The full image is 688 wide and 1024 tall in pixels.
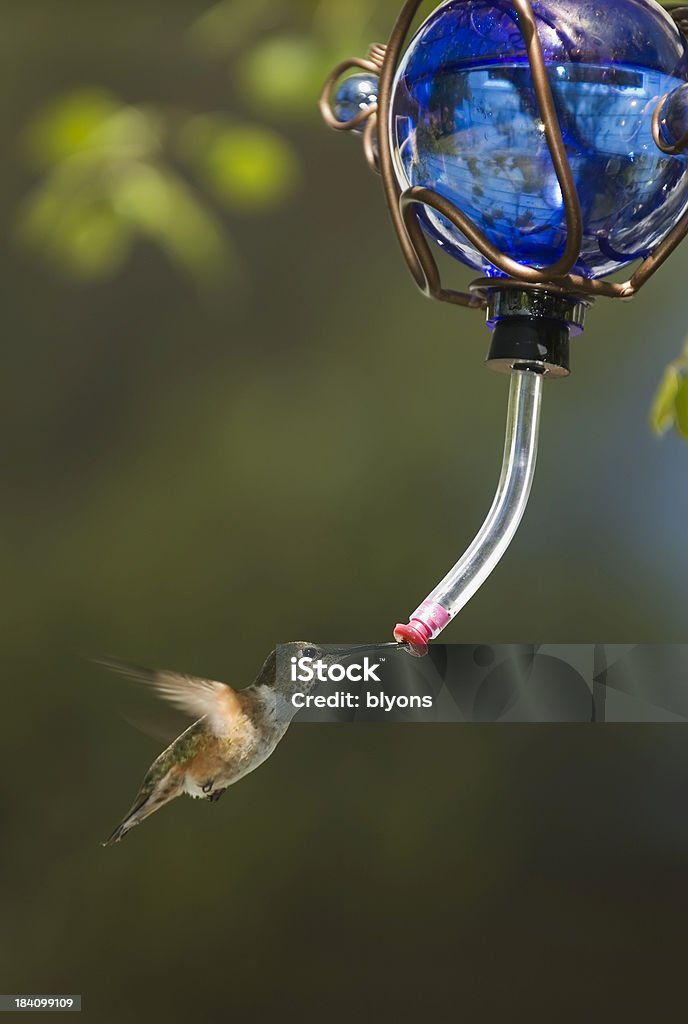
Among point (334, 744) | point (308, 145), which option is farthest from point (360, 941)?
point (308, 145)

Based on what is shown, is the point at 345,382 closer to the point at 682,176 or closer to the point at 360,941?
the point at 360,941

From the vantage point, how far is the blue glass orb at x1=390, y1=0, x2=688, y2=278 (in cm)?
32

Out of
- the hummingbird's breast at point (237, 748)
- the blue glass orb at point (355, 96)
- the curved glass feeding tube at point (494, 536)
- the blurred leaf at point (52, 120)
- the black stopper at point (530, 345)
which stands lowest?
the curved glass feeding tube at point (494, 536)

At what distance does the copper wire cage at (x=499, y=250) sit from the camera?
0.30 m

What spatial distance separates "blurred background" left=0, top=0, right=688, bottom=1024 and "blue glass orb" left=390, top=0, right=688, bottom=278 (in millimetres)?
1577

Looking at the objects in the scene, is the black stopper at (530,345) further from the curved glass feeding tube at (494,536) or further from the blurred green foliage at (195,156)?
the blurred green foliage at (195,156)

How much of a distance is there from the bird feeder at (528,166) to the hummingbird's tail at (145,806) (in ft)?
4.63

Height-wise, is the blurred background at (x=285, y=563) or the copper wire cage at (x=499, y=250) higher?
the blurred background at (x=285, y=563)

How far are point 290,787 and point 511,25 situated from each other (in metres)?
1.81

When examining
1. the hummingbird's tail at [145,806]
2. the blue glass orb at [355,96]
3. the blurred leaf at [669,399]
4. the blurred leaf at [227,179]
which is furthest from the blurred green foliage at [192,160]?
the blue glass orb at [355,96]

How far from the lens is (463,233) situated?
33 centimetres

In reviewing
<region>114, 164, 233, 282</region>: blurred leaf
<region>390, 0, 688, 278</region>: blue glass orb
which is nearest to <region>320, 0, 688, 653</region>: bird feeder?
<region>390, 0, 688, 278</region>: blue glass orb

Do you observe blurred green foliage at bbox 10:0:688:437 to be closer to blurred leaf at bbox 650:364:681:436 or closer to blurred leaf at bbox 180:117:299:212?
blurred leaf at bbox 180:117:299:212

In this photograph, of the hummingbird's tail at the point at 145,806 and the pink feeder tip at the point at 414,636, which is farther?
the hummingbird's tail at the point at 145,806
